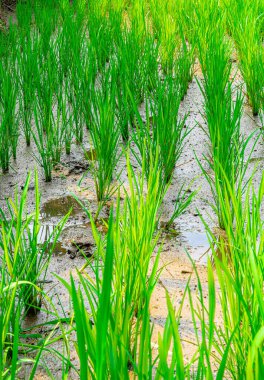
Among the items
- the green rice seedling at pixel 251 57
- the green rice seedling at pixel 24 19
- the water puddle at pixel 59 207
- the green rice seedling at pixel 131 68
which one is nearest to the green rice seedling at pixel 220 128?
the green rice seedling at pixel 251 57

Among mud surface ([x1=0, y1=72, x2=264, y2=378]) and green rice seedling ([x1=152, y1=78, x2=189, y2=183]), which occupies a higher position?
green rice seedling ([x1=152, y1=78, x2=189, y2=183])

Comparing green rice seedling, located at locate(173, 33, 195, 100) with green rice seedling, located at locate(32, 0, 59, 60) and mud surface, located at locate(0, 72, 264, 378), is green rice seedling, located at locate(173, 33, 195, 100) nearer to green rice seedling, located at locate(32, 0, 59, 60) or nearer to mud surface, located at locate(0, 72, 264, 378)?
mud surface, located at locate(0, 72, 264, 378)

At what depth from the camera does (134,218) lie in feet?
4.80

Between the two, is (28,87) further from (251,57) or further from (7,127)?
(251,57)

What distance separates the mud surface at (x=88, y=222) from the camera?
1684mm

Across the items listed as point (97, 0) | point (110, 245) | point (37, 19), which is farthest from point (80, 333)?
point (97, 0)

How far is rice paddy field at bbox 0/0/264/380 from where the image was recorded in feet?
3.40

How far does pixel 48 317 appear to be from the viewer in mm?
1601

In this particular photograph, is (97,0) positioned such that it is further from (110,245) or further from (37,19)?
(110,245)

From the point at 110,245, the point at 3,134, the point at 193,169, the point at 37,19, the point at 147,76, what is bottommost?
the point at 110,245

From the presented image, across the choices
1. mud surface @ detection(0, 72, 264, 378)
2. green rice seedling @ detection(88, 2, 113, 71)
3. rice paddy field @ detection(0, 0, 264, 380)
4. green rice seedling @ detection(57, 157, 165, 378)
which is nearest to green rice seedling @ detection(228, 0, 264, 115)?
rice paddy field @ detection(0, 0, 264, 380)

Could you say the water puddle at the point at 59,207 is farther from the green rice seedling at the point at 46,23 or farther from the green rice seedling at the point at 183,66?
the green rice seedling at the point at 46,23

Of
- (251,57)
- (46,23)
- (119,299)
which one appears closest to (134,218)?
(119,299)

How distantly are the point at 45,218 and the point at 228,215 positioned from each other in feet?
3.06
